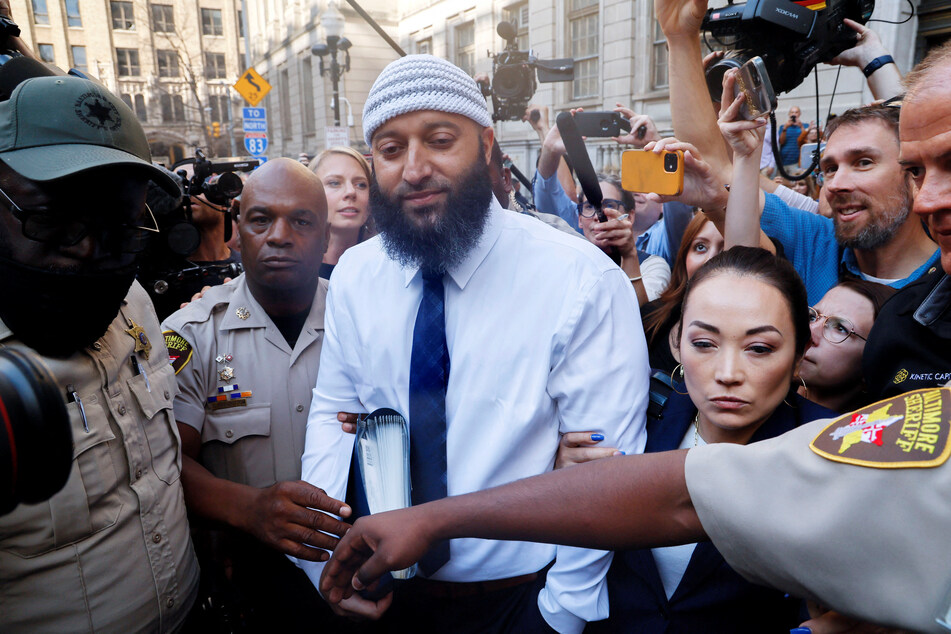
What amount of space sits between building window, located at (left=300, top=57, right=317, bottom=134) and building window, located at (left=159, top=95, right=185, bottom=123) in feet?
56.7

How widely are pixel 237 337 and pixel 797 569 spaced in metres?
1.99

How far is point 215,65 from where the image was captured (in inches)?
1654

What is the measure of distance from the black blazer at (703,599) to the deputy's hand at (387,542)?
689 millimetres

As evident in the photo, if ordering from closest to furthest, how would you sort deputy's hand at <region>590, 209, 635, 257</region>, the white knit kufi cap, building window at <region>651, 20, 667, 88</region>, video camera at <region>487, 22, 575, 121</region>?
the white knit kufi cap → deputy's hand at <region>590, 209, 635, 257</region> → video camera at <region>487, 22, 575, 121</region> → building window at <region>651, 20, 667, 88</region>

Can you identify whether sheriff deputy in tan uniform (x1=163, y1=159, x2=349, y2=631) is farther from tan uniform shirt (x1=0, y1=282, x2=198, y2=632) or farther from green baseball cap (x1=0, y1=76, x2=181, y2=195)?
green baseball cap (x1=0, y1=76, x2=181, y2=195)

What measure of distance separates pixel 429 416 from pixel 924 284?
1.44 meters

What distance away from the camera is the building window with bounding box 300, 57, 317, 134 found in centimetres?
2802

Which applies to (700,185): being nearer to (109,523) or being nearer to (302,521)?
(302,521)

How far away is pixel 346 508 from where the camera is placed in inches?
66.2

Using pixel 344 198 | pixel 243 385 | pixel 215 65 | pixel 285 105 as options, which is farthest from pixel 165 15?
pixel 243 385

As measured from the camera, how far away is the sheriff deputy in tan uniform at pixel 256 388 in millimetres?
1971

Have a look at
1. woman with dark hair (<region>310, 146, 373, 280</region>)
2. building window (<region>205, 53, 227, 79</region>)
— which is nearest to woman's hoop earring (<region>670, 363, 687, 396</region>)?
woman with dark hair (<region>310, 146, 373, 280</region>)

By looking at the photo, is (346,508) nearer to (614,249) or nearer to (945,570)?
(945,570)

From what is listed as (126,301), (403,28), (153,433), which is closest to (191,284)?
(126,301)
